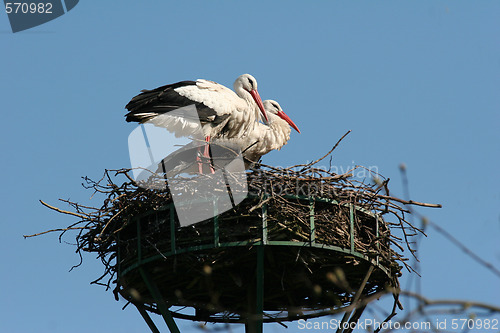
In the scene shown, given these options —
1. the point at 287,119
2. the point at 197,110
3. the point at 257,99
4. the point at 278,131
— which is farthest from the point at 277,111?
the point at 197,110

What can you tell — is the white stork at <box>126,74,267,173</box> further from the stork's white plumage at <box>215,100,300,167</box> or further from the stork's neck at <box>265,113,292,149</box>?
the stork's neck at <box>265,113,292,149</box>

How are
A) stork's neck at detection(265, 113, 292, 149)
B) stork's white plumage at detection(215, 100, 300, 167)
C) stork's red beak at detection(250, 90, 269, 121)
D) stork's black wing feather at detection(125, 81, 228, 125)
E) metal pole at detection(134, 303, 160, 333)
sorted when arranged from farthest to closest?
stork's neck at detection(265, 113, 292, 149)
stork's red beak at detection(250, 90, 269, 121)
stork's white plumage at detection(215, 100, 300, 167)
stork's black wing feather at detection(125, 81, 228, 125)
metal pole at detection(134, 303, 160, 333)

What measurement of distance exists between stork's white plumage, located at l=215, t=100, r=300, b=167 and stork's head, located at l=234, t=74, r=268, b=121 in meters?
0.31

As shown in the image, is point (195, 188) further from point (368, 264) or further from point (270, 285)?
point (368, 264)

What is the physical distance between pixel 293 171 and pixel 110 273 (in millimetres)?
2136

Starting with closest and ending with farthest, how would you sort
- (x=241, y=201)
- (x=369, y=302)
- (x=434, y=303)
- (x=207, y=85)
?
(x=434, y=303), (x=369, y=302), (x=241, y=201), (x=207, y=85)

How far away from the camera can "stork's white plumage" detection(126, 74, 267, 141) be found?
8.83 m

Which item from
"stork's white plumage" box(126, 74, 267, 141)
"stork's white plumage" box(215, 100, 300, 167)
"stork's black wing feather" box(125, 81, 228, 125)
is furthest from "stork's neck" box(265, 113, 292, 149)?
"stork's black wing feather" box(125, 81, 228, 125)

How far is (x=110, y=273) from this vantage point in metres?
7.55

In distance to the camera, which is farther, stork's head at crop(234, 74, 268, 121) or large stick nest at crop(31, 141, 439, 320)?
stork's head at crop(234, 74, 268, 121)


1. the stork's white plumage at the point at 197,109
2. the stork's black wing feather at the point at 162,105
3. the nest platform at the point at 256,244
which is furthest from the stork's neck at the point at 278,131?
the nest platform at the point at 256,244

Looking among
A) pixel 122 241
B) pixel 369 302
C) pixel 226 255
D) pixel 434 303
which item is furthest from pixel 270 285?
pixel 434 303

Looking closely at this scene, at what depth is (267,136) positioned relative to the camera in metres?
10.2

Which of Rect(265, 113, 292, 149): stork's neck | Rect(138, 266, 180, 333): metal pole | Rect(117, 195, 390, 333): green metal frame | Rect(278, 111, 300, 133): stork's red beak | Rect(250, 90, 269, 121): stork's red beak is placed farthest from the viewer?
Rect(278, 111, 300, 133): stork's red beak
